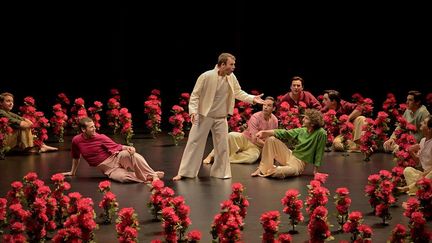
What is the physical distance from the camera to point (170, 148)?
1009 centimetres

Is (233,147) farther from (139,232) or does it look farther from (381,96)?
(381,96)

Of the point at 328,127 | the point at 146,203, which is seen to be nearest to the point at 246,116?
the point at 328,127

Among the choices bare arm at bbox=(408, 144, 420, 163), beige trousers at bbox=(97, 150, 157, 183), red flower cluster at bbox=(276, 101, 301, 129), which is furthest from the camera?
red flower cluster at bbox=(276, 101, 301, 129)

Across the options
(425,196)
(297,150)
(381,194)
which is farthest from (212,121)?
(425,196)

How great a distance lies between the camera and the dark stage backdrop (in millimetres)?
12656

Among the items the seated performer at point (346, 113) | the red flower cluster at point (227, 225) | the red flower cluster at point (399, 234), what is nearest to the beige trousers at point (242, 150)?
the seated performer at point (346, 113)

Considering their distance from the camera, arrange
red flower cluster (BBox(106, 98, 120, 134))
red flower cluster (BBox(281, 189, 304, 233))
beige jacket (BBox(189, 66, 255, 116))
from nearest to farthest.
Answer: red flower cluster (BBox(281, 189, 304, 233))
beige jacket (BBox(189, 66, 255, 116))
red flower cluster (BBox(106, 98, 120, 134))

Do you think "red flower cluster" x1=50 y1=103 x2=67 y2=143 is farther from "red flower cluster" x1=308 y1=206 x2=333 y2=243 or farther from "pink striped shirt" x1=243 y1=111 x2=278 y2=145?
"red flower cluster" x1=308 y1=206 x2=333 y2=243

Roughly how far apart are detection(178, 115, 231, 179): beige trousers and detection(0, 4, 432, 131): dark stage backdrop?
468cm

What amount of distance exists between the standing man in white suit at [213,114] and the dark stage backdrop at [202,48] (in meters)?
4.69

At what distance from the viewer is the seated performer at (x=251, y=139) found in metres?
9.06

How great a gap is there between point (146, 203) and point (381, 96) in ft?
23.0

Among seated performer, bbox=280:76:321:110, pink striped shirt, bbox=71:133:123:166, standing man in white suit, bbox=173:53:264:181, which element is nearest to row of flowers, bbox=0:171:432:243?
pink striped shirt, bbox=71:133:123:166

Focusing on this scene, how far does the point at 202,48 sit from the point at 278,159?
16.8 ft
